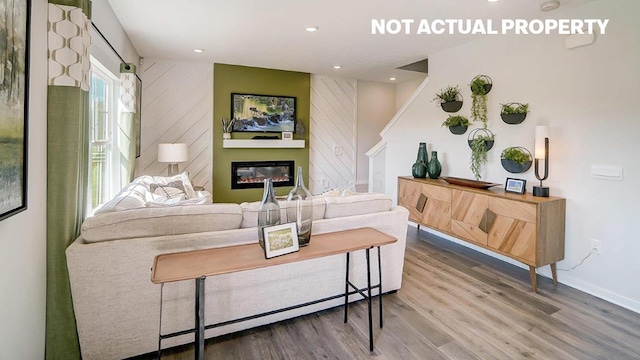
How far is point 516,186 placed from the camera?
332cm

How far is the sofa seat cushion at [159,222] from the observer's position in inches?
70.6

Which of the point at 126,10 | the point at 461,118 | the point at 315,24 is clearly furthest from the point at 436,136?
the point at 126,10

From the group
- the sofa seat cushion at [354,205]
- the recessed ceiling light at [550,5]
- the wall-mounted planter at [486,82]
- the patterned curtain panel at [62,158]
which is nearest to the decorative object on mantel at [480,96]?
the wall-mounted planter at [486,82]

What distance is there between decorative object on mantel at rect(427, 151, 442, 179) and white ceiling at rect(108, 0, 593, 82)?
140 cm

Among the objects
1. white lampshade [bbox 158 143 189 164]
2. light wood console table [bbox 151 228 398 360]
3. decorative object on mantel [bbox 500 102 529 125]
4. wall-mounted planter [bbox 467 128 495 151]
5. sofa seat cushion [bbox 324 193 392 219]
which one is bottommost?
light wood console table [bbox 151 228 398 360]

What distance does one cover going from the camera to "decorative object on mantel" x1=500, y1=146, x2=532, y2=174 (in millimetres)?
3320

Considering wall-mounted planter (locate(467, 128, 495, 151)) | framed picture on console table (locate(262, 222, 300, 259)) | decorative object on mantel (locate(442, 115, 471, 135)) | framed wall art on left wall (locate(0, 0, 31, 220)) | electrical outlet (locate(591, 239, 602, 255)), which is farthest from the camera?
decorative object on mantel (locate(442, 115, 471, 135))

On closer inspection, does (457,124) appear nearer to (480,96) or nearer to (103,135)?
(480,96)

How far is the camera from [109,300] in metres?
1.81

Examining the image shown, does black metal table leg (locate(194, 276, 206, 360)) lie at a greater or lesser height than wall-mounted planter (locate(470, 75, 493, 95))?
lesser

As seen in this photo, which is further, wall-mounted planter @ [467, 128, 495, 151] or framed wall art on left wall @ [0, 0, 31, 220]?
wall-mounted planter @ [467, 128, 495, 151]

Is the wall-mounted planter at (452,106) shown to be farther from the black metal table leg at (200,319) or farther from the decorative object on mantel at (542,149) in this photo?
the black metal table leg at (200,319)

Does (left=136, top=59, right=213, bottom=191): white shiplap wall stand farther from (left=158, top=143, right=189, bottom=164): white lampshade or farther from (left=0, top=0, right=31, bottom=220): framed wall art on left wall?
(left=0, top=0, right=31, bottom=220): framed wall art on left wall

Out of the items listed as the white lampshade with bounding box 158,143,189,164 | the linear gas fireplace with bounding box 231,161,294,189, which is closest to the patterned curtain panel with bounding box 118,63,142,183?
the white lampshade with bounding box 158,143,189,164
